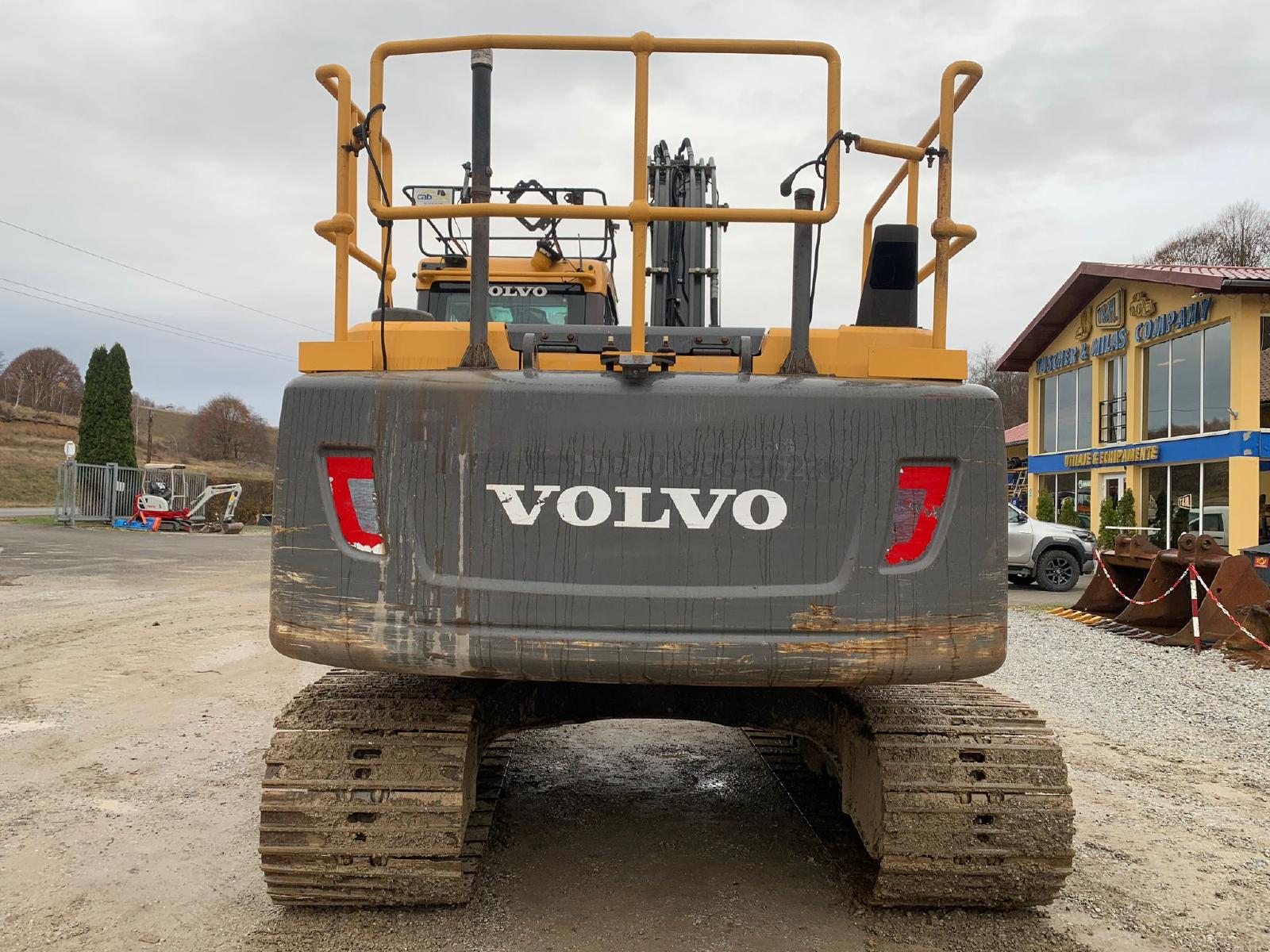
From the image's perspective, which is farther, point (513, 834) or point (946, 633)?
point (513, 834)

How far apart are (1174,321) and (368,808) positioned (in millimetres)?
22976

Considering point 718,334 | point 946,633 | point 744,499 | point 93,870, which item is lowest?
point 93,870

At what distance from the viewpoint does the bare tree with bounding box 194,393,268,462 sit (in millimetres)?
76938

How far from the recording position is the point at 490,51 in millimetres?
2738

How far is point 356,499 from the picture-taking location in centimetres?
261

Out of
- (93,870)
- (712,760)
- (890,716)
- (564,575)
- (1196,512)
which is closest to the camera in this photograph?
(564,575)

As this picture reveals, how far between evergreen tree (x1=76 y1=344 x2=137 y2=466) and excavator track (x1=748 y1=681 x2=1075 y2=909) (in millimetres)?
37704

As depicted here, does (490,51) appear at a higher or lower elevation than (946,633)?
higher

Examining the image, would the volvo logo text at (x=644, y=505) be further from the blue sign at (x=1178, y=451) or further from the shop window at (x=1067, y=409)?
the shop window at (x=1067, y=409)

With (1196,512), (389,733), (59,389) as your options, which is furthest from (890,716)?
(59,389)

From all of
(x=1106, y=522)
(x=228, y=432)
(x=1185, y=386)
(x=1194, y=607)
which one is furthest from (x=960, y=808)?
(x=228, y=432)

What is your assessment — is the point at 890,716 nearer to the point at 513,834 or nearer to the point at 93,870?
the point at 513,834

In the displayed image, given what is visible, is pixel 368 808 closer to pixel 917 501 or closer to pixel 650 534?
pixel 650 534

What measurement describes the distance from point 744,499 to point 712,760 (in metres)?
2.89
